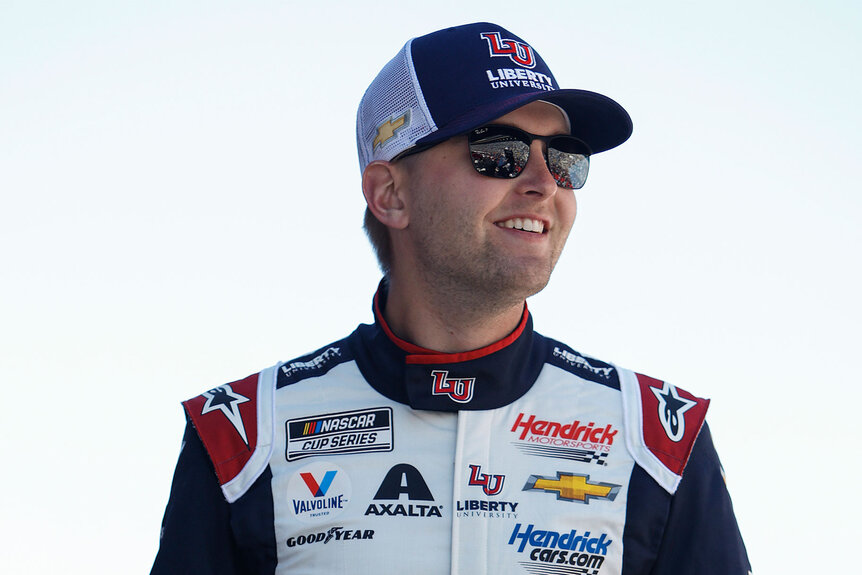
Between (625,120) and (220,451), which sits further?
(625,120)

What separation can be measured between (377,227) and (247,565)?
163 centimetres

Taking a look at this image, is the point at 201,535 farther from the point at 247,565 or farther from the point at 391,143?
the point at 391,143

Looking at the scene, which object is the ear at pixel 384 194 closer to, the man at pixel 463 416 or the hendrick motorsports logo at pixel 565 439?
the man at pixel 463 416

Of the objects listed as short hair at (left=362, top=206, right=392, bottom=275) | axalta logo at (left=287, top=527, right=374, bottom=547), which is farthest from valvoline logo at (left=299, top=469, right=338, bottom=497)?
short hair at (left=362, top=206, right=392, bottom=275)

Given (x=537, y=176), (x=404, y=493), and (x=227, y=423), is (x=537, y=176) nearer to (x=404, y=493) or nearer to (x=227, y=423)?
(x=404, y=493)

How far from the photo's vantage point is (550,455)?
409 centimetres

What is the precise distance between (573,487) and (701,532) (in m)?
0.47

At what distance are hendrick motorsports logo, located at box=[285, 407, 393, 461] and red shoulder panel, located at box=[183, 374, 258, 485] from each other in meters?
0.16

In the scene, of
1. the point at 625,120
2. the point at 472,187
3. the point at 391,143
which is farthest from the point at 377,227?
the point at 625,120

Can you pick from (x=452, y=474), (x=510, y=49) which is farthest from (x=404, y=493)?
(x=510, y=49)

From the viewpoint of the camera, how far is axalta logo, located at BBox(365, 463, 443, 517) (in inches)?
157

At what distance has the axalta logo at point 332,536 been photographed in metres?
3.96

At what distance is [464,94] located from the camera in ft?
14.7

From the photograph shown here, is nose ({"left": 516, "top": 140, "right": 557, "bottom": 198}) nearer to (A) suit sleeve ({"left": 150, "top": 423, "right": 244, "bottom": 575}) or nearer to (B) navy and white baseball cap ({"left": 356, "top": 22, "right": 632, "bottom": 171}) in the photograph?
(B) navy and white baseball cap ({"left": 356, "top": 22, "right": 632, "bottom": 171})
